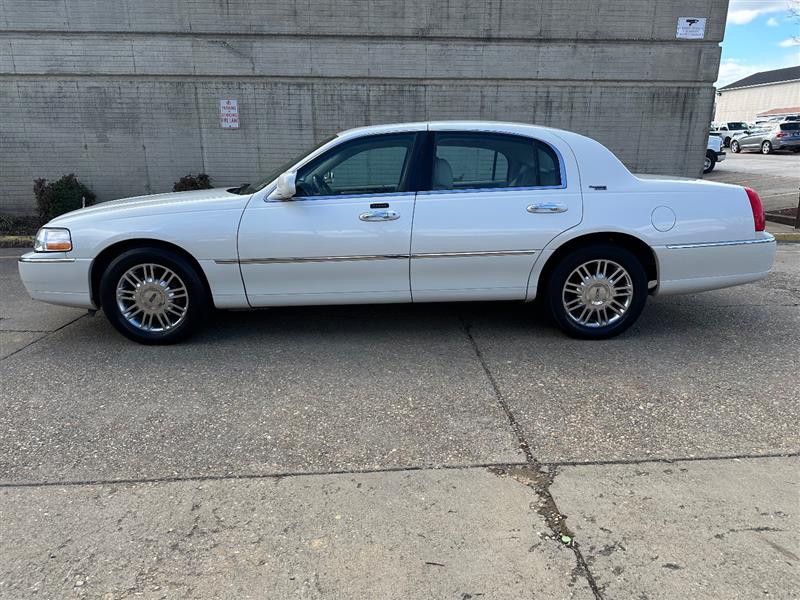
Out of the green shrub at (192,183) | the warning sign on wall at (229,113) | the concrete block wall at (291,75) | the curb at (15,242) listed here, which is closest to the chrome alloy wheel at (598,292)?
the concrete block wall at (291,75)

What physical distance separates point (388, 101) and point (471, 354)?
6991 mm

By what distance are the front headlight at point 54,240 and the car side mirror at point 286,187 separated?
1613 mm

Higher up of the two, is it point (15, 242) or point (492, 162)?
point (492, 162)

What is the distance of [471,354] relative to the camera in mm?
4512

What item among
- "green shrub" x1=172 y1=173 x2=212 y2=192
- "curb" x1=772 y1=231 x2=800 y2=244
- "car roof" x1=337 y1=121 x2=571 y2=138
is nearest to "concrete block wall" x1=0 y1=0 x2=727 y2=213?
"green shrub" x1=172 y1=173 x2=212 y2=192

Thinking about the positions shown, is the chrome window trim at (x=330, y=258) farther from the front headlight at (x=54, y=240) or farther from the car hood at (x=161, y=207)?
the front headlight at (x=54, y=240)

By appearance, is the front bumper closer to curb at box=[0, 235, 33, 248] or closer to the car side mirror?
the car side mirror

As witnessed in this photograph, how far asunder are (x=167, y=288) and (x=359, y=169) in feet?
5.73

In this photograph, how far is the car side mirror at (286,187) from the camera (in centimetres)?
431

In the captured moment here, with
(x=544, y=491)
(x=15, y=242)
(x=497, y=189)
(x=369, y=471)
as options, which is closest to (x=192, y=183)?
(x=15, y=242)

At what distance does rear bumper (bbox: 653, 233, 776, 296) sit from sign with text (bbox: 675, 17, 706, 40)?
7.28 meters

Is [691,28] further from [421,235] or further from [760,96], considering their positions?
[760,96]

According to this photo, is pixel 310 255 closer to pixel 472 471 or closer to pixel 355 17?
pixel 472 471

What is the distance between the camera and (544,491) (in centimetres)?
280
